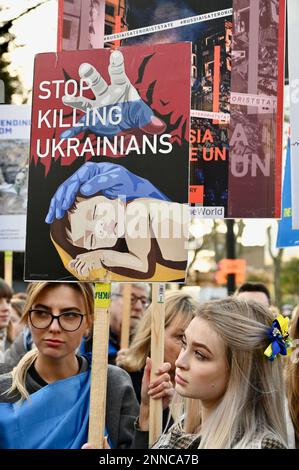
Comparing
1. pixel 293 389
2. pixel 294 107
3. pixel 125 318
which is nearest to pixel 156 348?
pixel 293 389

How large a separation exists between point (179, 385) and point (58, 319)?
784mm

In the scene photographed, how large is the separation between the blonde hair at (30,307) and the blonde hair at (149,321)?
36.9 inches

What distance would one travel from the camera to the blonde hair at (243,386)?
2924 millimetres

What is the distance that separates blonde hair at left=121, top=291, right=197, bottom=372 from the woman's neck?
104cm

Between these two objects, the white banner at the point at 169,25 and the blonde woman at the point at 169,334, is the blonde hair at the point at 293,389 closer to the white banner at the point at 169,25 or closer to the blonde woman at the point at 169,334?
the blonde woman at the point at 169,334

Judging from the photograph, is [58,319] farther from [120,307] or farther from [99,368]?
[120,307]

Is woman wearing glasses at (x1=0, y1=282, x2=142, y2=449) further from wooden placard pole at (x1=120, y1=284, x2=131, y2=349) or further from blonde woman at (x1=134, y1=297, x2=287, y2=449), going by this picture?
wooden placard pole at (x1=120, y1=284, x2=131, y2=349)

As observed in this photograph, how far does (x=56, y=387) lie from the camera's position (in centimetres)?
359

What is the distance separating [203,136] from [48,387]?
1391 mm

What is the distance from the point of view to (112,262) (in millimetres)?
3344

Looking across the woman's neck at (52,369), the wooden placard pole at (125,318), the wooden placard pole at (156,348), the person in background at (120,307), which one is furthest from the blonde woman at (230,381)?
the person in background at (120,307)

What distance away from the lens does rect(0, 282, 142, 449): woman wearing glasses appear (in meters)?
3.49
